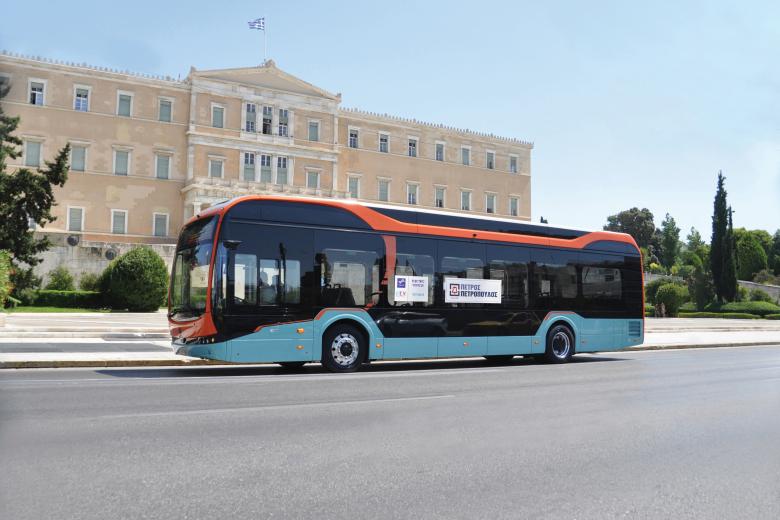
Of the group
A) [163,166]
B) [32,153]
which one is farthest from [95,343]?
[163,166]

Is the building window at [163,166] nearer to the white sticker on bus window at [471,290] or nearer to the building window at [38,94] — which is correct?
the building window at [38,94]

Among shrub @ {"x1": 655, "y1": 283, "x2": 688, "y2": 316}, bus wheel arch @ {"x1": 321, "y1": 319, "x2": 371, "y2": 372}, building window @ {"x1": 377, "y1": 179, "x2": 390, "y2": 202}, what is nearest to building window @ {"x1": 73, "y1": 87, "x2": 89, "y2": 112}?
building window @ {"x1": 377, "y1": 179, "x2": 390, "y2": 202}

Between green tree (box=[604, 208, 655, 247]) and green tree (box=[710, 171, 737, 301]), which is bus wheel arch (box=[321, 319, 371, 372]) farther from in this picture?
green tree (box=[604, 208, 655, 247])

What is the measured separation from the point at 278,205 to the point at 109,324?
1463cm

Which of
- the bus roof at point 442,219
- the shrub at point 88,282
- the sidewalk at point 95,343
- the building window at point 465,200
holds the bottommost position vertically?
the sidewalk at point 95,343

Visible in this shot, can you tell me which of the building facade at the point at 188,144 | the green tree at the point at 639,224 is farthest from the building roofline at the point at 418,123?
the green tree at the point at 639,224

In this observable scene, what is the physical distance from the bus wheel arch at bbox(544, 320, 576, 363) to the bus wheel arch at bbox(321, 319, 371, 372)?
5406 millimetres

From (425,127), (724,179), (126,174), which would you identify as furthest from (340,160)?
(724,179)

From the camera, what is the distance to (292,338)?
12.6 meters

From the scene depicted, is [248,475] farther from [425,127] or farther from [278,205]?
[425,127]

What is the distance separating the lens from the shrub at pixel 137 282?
3347cm

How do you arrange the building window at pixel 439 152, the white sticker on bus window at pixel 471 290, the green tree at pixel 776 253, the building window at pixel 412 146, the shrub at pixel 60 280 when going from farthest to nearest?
the green tree at pixel 776 253 → the building window at pixel 439 152 → the building window at pixel 412 146 → the shrub at pixel 60 280 → the white sticker on bus window at pixel 471 290

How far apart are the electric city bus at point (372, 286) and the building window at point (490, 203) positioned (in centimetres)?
5286

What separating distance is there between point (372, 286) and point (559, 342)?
236 inches
